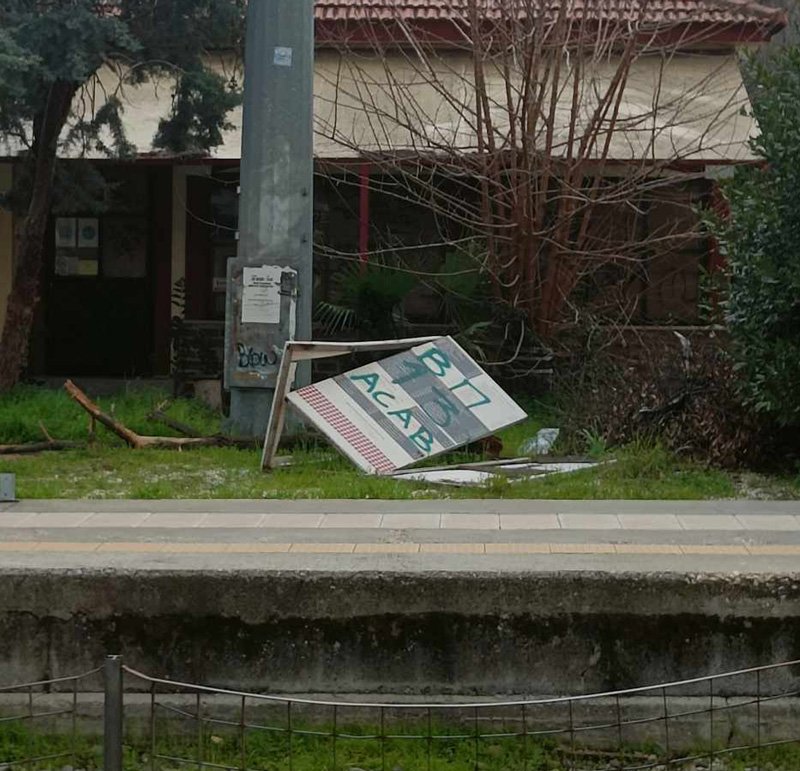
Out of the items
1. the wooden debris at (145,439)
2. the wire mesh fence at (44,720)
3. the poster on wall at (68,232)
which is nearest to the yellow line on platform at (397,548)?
the wire mesh fence at (44,720)

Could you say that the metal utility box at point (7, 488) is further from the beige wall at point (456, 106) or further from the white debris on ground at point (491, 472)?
the beige wall at point (456, 106)

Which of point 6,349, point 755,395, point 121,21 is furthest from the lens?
point 6,349

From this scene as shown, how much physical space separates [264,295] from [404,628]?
19.1 feet

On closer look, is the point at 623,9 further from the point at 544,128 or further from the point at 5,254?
the point at 5,254

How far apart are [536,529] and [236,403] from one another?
4.71 meters

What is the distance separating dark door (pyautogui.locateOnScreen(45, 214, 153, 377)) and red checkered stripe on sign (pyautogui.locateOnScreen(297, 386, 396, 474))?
27.3 feet

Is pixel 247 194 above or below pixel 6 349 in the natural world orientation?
above

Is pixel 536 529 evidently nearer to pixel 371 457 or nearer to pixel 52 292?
pixel 371 457

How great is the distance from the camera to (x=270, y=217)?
10.4m

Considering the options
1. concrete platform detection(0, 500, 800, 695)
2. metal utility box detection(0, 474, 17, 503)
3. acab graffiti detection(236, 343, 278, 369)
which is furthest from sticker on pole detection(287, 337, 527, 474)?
concrete platform detection(0, 500, 800, 695)

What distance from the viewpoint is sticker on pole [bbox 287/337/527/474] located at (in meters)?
8.66

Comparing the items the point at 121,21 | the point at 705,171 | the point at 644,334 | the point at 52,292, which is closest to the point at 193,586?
the point at 121,21

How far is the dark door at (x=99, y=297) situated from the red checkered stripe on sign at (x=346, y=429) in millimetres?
8322

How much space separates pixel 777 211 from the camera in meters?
8.40
